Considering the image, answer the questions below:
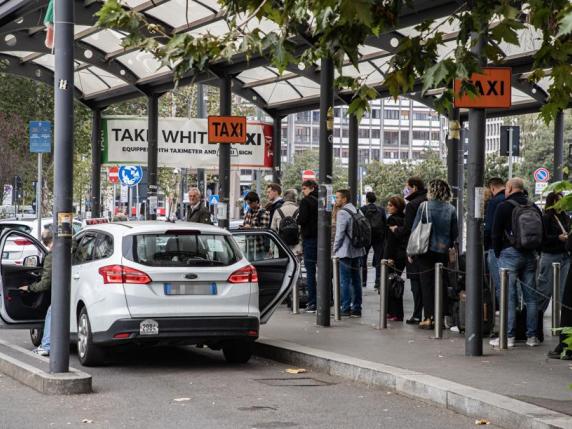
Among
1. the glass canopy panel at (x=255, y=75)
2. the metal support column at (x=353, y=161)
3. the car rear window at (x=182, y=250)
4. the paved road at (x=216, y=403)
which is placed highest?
the glass canopy panel at (x=255, y=75)

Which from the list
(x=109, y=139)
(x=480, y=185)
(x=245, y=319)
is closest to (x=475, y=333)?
(x=480, y=185)

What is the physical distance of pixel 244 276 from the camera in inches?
500

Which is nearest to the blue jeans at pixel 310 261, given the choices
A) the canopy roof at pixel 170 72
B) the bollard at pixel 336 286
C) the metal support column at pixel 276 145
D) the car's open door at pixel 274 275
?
the bollard at pixel 336 286

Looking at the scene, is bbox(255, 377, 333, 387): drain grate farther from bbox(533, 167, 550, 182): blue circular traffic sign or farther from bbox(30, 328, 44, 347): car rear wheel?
bbox(533, 167, 550, 182): blue circular traffic sign

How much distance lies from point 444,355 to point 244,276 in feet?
7.52

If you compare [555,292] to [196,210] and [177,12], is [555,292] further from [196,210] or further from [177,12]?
[177,12]

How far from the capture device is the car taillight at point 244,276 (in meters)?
12.6

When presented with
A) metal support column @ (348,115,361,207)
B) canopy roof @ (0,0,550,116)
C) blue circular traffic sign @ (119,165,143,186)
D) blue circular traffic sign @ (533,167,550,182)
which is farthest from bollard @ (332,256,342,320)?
blue circular traffic sign @ (533,167,550,182)

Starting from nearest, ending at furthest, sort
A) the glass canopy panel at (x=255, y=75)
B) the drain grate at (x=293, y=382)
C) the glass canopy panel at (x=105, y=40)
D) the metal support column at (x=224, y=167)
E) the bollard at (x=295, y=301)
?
the drain grate at (x=293, y=382) < the bollard at (x=295, y=301) < the metal support column at (x=224, y=167) < the glass canopy panel at (x=105, y=40) < the glass canopy panel at (x=255, y=75)

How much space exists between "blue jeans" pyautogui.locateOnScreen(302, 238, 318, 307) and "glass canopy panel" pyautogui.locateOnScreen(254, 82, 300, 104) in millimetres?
6698

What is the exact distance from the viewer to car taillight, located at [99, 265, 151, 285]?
12148 mm

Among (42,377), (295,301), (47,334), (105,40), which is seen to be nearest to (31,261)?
(47,334)

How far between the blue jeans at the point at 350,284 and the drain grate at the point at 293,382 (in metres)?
5.43

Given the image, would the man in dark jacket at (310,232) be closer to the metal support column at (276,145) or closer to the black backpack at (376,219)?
the black backpack at (376,219)
